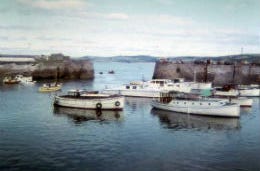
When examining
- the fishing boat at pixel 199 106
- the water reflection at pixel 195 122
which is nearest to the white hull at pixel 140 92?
the fishing boat at pixel 199 106

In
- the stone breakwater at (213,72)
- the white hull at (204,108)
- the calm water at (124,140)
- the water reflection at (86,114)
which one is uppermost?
the stone breakwater at (213,72)

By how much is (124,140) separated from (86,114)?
13.5m

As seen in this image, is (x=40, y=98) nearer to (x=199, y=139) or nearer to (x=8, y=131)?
(x=8, y=131)

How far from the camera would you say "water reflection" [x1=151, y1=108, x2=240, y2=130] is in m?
40.8

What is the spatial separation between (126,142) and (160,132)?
535 cm

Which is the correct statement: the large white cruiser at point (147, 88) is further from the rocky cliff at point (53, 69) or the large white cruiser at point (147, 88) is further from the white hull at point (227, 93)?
the rocky cliff at point (53, 69)

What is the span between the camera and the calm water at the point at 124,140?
1081 inches

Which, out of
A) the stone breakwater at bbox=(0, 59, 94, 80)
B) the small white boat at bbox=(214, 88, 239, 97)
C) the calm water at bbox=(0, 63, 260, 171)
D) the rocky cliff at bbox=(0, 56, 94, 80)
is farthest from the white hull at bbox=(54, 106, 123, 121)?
the rocky cliff at bbox=(0, 56, 94, 80)

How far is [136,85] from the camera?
217 feet

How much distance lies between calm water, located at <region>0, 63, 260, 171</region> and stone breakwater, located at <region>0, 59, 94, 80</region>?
181 feet

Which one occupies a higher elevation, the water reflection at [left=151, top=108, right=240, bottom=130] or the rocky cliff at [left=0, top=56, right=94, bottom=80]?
the rocky cliff at [left=0, top=56, right=94, bottom=80]

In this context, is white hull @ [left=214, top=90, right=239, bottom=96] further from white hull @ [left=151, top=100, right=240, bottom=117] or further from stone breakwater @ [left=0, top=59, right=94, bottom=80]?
stone breakwater @ [left=0, top=59, right=94, bottom=80]

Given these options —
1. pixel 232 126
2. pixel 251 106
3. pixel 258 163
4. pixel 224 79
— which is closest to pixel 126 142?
pixel 258 163

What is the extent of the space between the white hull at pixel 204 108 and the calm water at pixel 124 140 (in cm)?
110
